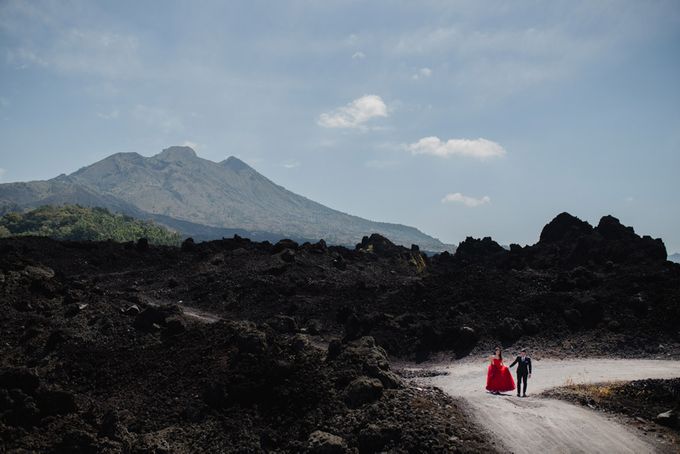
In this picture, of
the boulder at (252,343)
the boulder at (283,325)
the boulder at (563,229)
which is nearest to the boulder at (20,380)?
the boulder at (252,343)

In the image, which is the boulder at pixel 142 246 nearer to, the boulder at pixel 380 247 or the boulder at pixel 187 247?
the boulder at pixel 187 247

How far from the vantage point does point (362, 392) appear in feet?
44.2

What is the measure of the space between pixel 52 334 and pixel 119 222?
369 feet

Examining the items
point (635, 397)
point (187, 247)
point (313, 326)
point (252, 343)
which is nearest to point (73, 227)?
point (187, 247)

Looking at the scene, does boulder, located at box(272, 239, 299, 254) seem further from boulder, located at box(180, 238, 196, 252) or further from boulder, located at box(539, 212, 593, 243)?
boulder, located at box(539, 212, 593, 243)

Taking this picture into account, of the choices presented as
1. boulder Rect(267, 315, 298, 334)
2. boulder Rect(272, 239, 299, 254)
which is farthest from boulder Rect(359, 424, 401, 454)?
boulder Rect(272, 239, 299, 254)

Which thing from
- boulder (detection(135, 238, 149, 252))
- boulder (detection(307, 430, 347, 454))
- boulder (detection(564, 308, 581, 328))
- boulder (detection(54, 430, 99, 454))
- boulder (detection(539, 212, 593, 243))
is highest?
boulder (detection(539, 212, 593, 243))

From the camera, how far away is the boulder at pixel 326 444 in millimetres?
11352

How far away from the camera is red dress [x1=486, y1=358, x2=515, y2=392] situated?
627 inches

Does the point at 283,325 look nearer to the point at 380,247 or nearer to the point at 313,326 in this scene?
the point at 313,326

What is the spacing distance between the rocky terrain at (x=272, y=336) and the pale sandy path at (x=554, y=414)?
942 millimetres

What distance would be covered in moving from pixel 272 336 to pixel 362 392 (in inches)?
202

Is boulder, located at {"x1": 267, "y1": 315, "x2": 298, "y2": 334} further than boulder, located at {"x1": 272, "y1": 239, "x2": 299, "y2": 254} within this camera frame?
No

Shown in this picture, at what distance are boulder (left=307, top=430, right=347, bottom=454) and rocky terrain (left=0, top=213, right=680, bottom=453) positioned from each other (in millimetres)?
40
